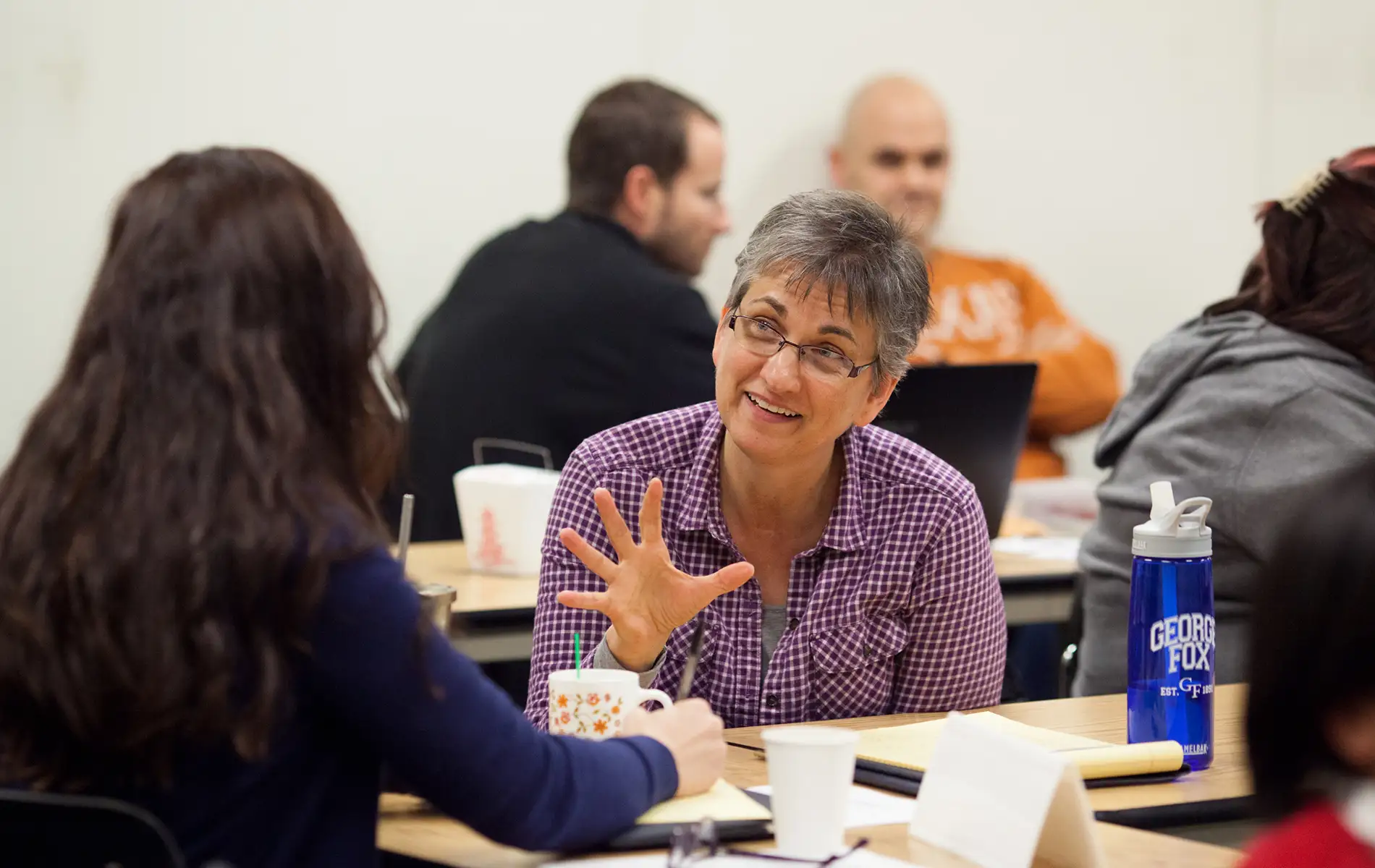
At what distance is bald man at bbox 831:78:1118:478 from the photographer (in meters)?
4.54

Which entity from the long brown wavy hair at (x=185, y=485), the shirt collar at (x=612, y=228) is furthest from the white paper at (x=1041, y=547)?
the long brown wavy hair at (x=185, y=485)

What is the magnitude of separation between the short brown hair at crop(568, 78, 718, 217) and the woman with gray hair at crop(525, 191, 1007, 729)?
1904mm

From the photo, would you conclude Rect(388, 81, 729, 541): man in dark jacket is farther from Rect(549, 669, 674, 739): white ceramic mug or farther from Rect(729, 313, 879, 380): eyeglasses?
Rect(549, 669, 674, 739): white ceramic mug

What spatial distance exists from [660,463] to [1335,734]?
1156 mm

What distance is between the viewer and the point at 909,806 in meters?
1.47

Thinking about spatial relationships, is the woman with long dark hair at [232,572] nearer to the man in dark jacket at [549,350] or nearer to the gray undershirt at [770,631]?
the gray undershirt at [770,631]

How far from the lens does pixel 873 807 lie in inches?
57.6

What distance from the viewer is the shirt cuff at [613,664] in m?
1.75

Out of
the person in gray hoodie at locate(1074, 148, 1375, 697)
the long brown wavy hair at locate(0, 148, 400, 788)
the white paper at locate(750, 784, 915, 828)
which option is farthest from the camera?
the person in gray hoodie at locate(1074, 148, 1375, 697)

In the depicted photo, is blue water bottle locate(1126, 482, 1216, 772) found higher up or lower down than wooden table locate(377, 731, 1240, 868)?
higher up

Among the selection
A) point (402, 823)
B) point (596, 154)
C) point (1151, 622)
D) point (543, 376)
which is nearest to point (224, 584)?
point (402, 823)

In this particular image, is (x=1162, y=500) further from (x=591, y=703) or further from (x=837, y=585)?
(x=591, y=703)

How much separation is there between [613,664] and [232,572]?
0.67m

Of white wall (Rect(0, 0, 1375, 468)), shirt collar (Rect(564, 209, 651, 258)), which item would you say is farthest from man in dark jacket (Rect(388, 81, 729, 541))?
white wall (Rect(0, 0, 1375, 468))
